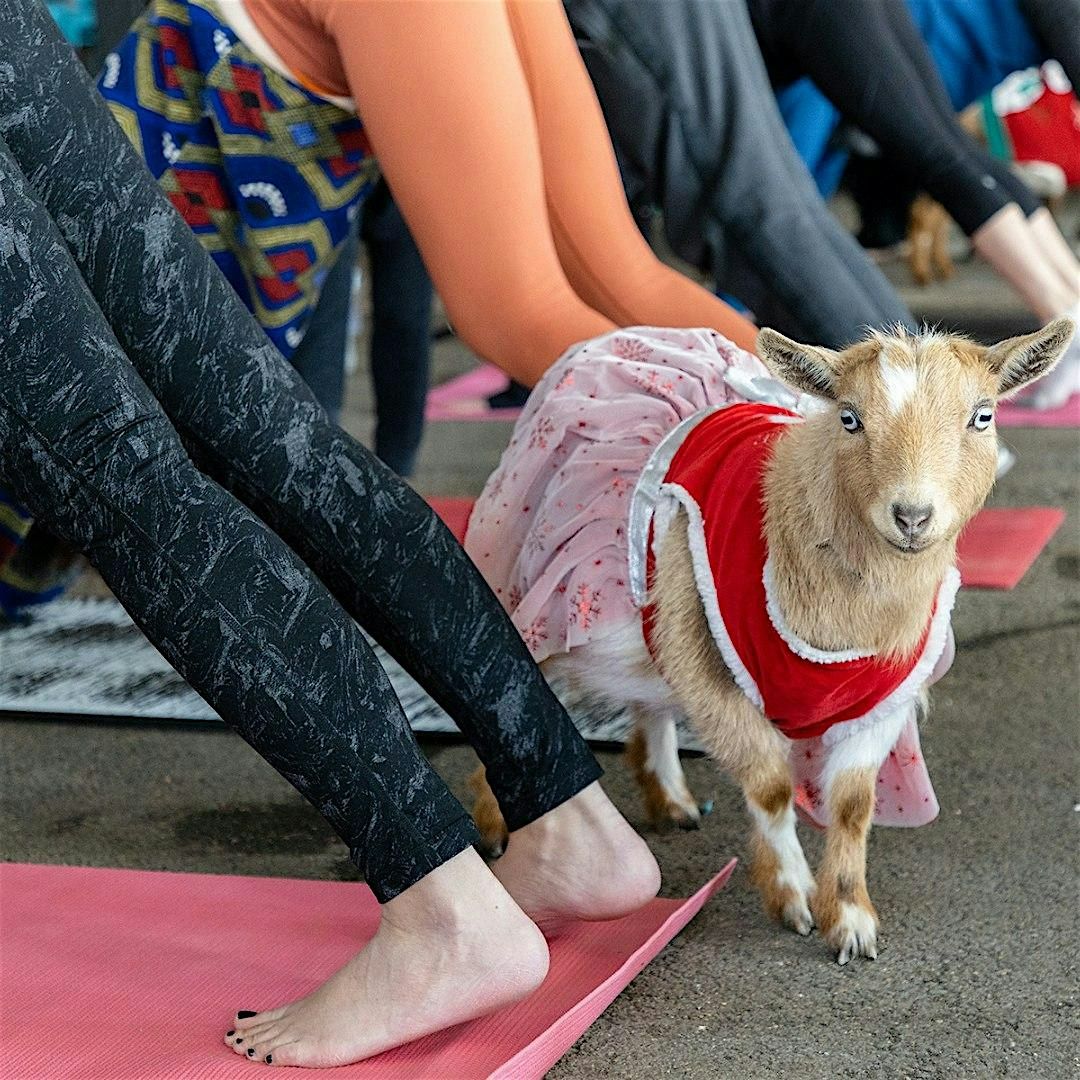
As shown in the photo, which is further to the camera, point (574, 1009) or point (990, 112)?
point (990, 112)

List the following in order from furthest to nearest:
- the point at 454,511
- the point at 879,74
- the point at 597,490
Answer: the point at 454,511 → the point at 879,74 → the point at 597,490

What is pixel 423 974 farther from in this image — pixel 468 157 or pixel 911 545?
pixel 468 157

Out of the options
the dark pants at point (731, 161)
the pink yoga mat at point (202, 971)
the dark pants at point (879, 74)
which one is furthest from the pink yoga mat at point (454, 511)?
the pink yoga mat at point (202, 971)

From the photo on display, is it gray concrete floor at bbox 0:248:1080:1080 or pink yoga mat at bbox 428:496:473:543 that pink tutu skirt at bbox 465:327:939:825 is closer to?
gray concrete floor at bbox 0:248:1080:1080

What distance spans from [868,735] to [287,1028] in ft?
1.76

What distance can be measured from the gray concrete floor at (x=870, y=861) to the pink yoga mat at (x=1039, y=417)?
1165mm

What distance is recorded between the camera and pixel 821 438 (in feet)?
3.99

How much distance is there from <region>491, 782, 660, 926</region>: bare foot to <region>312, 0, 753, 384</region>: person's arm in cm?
55

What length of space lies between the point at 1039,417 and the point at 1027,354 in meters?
2.35

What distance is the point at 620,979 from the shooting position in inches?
46.0

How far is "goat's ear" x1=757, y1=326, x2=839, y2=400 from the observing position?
1188mm

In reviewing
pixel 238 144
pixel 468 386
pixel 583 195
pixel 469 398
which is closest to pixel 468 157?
pixel 583 195

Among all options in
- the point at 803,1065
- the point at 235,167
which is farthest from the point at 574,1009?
the point at 235,167

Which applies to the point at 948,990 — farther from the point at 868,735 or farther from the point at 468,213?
the point at 468,213
